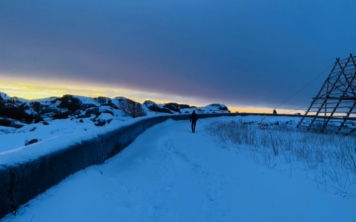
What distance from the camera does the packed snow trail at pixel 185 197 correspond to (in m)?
6.00

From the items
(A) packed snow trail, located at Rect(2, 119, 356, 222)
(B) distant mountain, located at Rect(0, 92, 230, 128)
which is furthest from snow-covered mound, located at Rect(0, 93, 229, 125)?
(A) packed snow trail, located at Rect(2, 119, 356, 222)

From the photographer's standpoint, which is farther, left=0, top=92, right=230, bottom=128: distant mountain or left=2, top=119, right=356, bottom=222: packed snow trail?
left=0, top=92, right=230, bottom=128: distant mountain

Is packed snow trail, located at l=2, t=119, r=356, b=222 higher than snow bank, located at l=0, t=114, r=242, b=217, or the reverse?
snow bank, located at l=0, t=114, r=242, b=217

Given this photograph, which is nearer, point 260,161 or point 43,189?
point 43,189

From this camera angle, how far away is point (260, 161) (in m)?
11.6

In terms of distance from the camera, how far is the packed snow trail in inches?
236

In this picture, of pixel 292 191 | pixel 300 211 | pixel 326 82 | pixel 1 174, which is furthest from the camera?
pixel 326 82

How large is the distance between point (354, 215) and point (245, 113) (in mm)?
72599

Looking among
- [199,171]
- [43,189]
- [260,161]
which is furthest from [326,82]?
[43,189]

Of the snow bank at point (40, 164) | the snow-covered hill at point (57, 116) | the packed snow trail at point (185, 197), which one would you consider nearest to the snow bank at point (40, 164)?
the snow bank at point (40, 164)

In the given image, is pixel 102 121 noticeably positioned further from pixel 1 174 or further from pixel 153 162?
pixel 1 174

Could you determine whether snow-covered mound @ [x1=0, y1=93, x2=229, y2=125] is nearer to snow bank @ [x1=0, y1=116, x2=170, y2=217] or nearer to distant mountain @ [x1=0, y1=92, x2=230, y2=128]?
distant mountain @ [x1=0, y1=92, x2=230, y2=128]

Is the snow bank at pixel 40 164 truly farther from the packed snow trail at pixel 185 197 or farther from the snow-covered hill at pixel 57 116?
the snow-covered hill at pixel 57 116

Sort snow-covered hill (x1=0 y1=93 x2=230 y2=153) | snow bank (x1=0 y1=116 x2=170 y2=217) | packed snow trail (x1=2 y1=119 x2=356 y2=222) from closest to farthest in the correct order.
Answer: snow bank (x1=0 y1=116 x2=170 y2=217), packed snow trail (x1=2 y1=119 x2=356 y2=222), snow-covered hill (x1=0 y1=93 x2=230 y2=153)
